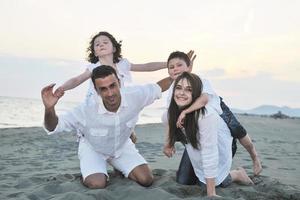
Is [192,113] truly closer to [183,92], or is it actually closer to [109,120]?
[183,92]

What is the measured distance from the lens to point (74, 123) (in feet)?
15.1

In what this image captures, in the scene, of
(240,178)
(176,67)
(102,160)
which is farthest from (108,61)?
(240,178)

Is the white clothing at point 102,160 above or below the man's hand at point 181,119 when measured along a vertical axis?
below

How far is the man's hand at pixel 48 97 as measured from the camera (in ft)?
13.3

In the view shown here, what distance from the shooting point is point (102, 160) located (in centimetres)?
480

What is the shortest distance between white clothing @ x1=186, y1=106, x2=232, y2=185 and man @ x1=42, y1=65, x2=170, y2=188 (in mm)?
699

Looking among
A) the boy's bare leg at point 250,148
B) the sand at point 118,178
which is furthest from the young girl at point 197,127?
the boy's bare leg at point 250,148

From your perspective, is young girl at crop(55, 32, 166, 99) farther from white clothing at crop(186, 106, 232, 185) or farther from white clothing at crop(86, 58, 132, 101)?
white clothing at crop(186, 106, 232, 185)

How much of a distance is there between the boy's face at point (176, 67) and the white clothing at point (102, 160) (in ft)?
3.35

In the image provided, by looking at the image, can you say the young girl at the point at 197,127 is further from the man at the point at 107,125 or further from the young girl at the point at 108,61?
the young girl at the point at 108,61

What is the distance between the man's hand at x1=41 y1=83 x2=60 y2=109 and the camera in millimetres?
4039

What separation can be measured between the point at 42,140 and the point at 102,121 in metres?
6.46

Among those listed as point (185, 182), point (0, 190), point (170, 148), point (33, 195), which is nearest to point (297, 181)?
point (185, 182)

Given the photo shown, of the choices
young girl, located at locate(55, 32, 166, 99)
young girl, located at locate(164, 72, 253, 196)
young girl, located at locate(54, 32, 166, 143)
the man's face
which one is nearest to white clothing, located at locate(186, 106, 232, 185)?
young girl, located at locate(164, 72, 253, 196)
